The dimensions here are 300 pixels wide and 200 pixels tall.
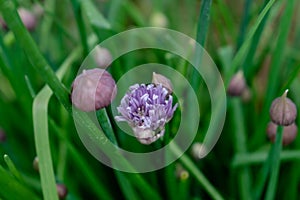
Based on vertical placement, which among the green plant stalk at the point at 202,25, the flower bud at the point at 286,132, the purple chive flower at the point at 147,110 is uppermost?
the green plant stalk at the point at 202,25

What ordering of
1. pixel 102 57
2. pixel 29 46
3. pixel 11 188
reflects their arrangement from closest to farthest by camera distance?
pixel 29 46, pixel 11 188, pixel 102 57

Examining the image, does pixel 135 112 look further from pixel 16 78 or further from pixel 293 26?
pixel 293 26

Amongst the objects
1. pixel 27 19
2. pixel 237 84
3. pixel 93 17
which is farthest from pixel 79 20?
pixel 237 84

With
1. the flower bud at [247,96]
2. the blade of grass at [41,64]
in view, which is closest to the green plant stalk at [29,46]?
the blade of grass at [41,64]

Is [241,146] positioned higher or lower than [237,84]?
lower

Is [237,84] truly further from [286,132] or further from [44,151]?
[44,151]

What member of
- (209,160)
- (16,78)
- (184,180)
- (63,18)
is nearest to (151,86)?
(184,180)


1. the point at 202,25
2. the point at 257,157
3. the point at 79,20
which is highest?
the point at 79,20

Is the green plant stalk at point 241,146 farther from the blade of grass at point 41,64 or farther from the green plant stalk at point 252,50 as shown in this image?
the blade of grass at point 41,64
